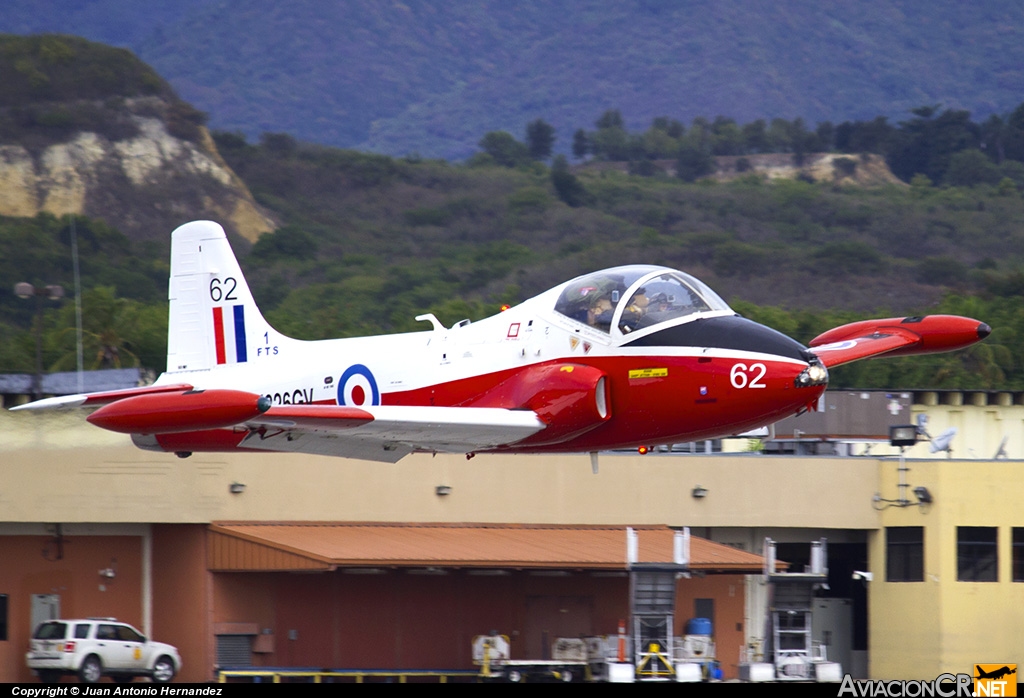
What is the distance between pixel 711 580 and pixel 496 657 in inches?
272

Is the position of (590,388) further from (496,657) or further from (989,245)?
(989,245)

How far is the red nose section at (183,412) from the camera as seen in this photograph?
1498 cm

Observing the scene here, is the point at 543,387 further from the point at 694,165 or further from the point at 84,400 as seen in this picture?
the point at 694,165

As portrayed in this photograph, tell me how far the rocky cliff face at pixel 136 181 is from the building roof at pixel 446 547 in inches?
3209

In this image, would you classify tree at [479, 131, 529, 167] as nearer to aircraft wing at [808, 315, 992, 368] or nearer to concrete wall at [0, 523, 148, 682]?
concrete wall at [0, 523, 148, 682]

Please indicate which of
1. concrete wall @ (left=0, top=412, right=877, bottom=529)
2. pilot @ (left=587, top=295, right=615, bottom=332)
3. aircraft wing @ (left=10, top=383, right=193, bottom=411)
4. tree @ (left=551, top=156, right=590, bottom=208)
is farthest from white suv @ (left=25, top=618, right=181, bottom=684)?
tree @ (left=551, top=156, right=590, bottom=208)

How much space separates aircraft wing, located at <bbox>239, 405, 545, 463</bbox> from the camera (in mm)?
16594

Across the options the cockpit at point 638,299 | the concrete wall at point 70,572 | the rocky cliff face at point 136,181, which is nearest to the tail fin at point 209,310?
the cockpit at point 638,299

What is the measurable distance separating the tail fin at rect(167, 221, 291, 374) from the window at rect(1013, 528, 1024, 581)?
2283cm

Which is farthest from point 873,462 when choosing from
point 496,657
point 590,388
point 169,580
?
point 590,388

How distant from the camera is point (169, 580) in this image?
3259 centimetres

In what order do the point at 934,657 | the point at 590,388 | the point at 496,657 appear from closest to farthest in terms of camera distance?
the point at 590,388
the point at 496,657
the point at 934,657

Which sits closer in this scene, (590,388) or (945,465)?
(590,388)

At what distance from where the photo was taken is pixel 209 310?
870 inches
